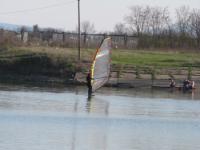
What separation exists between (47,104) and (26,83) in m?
16.7

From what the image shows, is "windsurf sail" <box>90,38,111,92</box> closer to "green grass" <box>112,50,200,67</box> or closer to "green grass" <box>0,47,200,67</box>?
"green grass" <box>0,47,200,67</box>

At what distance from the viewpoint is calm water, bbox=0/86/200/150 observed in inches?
891

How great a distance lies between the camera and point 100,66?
46.7 meters

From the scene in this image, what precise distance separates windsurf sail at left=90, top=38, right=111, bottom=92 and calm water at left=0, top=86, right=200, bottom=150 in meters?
1.19

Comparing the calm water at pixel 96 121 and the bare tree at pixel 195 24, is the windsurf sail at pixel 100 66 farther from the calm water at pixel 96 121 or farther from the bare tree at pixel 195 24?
the bare tree at pixel 195 24


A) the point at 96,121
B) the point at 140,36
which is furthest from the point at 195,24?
the point at 96,121

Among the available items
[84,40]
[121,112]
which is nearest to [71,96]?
[121,112]

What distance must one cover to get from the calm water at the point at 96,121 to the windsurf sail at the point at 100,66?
119cm

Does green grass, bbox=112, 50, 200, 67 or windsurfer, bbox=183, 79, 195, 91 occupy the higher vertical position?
green grass, bbox=112, 50, 200, 67

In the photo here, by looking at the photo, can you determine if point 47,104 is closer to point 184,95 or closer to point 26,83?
point 184,95

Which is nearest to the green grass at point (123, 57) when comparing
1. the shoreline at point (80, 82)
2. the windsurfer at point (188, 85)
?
the shoreline at point (80, 82)

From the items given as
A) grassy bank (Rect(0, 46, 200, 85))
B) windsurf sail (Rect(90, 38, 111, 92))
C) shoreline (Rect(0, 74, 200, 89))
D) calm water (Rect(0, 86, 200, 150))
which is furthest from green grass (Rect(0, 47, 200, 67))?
calm water (Rect(0, 86, 200, 150))

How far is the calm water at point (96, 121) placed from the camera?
22625 millimetres

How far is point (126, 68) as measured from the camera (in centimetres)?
5738
